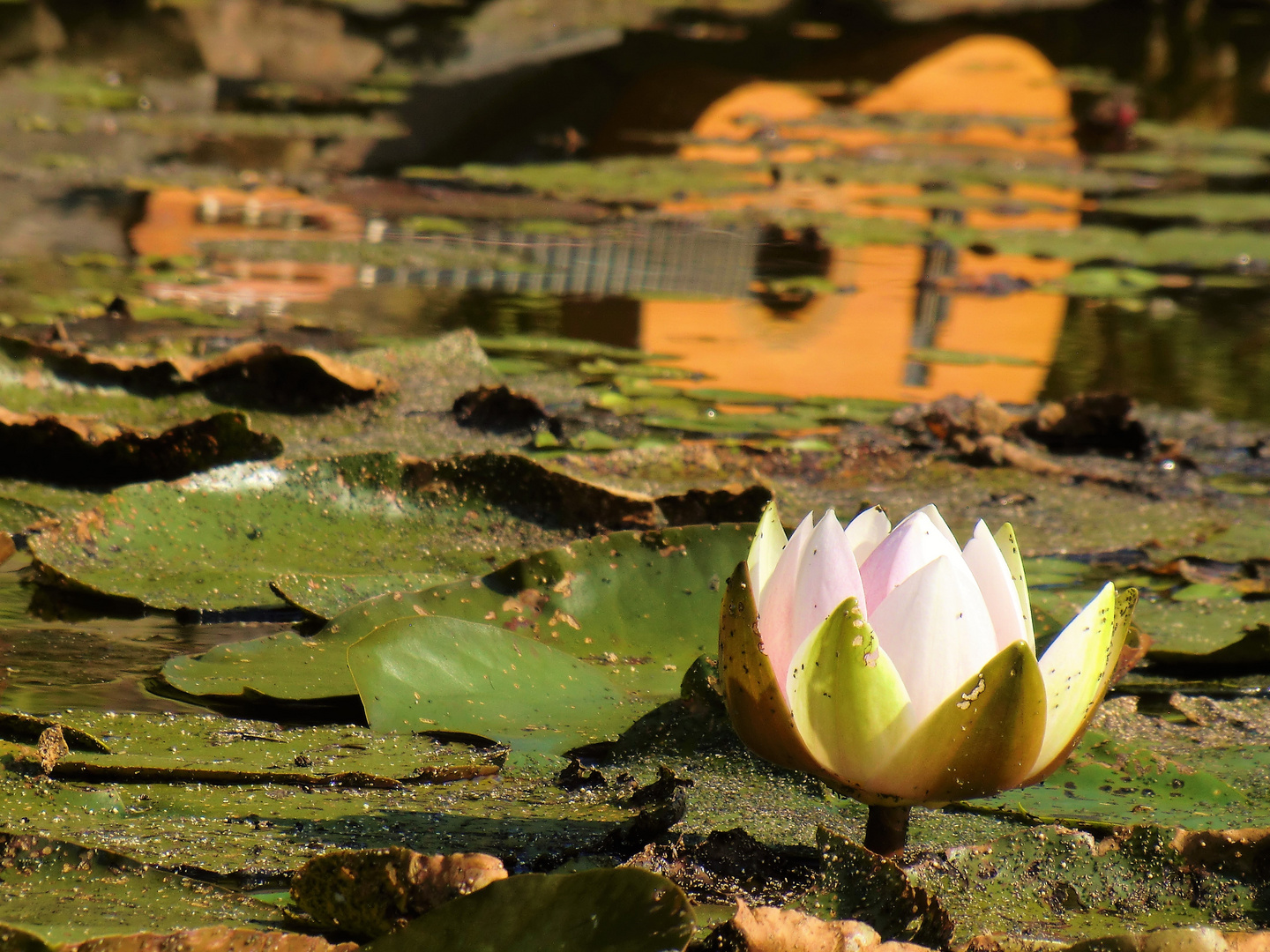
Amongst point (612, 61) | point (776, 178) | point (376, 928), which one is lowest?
point (376, 928)

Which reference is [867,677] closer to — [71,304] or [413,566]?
[413,566]

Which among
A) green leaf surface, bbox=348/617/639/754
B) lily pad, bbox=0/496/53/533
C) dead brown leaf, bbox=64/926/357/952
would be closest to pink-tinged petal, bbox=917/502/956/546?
green leaf surface, bbox=348/617/639/754

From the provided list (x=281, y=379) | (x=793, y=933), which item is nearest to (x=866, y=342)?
(x=281, y=379)

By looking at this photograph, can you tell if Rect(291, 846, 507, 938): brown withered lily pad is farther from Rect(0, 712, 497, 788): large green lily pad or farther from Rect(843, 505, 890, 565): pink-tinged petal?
Rect(843, 505, 890, 565): pink-tinged petal

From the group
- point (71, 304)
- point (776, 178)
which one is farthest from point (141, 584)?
point (776, 178)

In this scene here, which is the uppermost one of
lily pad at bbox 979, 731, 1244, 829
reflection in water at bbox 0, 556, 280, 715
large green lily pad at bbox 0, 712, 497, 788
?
lily pad at bbox 979, 731, 1244, 829

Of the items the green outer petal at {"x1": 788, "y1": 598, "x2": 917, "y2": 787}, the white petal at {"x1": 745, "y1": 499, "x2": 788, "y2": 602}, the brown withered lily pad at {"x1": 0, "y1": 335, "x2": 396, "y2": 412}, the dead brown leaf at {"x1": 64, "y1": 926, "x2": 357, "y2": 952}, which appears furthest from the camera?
the brown withered lily pad at {"x1": 0, "y1": 335, "x2": 396, "y2": 412}
